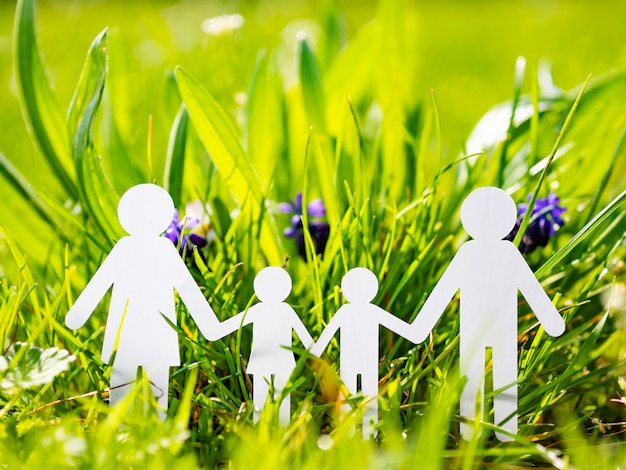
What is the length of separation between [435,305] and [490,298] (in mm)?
94

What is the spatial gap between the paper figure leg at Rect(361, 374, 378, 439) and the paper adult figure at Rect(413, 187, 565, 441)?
120mm

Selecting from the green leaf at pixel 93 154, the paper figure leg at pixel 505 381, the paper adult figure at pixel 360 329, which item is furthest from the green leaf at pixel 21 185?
the paper figure leg at pixel 505 381

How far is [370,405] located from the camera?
117cm

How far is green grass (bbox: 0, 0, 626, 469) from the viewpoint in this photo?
1107 millimetres

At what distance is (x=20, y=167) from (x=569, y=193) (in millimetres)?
1794

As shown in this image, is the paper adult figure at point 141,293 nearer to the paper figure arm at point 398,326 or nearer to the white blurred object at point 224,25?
the paper figure arm at point 398,326

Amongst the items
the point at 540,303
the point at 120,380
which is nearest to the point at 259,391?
the point at 120,380

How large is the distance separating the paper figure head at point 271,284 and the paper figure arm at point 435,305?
0.23 meters

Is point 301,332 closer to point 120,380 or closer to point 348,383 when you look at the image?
point 348,383

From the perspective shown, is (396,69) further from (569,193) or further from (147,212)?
(147,212)

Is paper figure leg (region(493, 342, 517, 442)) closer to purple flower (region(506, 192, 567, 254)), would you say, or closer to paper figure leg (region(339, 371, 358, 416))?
paper figure leg (region(339, 371, 358, 416))

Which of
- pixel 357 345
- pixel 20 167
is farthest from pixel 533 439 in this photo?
pixel 20 167

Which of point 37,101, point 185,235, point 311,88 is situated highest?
point 311,88

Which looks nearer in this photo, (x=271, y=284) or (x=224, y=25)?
(x=271, y=284)
